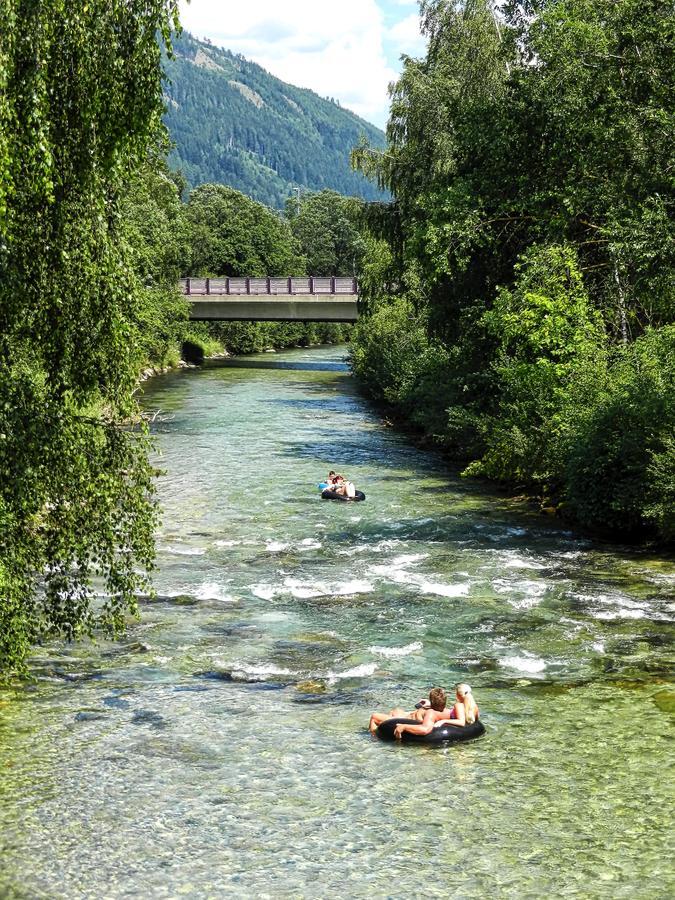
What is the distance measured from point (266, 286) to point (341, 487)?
1994 inches

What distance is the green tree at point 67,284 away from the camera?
12516 millimetres

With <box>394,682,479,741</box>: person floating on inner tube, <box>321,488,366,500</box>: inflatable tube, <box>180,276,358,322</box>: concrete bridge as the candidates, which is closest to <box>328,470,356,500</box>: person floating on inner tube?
<box>321,488,366,500</box>: inflatable tube

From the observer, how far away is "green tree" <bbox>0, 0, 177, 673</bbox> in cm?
1252

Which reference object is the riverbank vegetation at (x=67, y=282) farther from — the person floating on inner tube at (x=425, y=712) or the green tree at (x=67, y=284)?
the person floating on inner tube at (x=425, y=712)

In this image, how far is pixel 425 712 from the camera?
48.7 feet

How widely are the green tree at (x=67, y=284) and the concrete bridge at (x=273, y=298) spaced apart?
2549 inches

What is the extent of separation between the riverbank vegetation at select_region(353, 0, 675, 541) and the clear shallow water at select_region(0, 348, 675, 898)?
2.84 meters

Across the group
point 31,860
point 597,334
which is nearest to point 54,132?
point 31,860

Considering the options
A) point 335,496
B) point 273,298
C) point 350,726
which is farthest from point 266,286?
point 350,726

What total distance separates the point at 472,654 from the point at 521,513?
38.1 ft

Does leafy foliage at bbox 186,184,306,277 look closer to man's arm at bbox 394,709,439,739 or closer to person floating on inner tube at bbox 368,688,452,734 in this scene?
person floating on inner tube at bbox 368,688,452,734

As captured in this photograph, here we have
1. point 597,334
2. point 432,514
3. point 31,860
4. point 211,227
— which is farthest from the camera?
point 211,227

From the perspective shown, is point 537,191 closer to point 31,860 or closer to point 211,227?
point 31,860

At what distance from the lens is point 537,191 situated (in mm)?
33625
